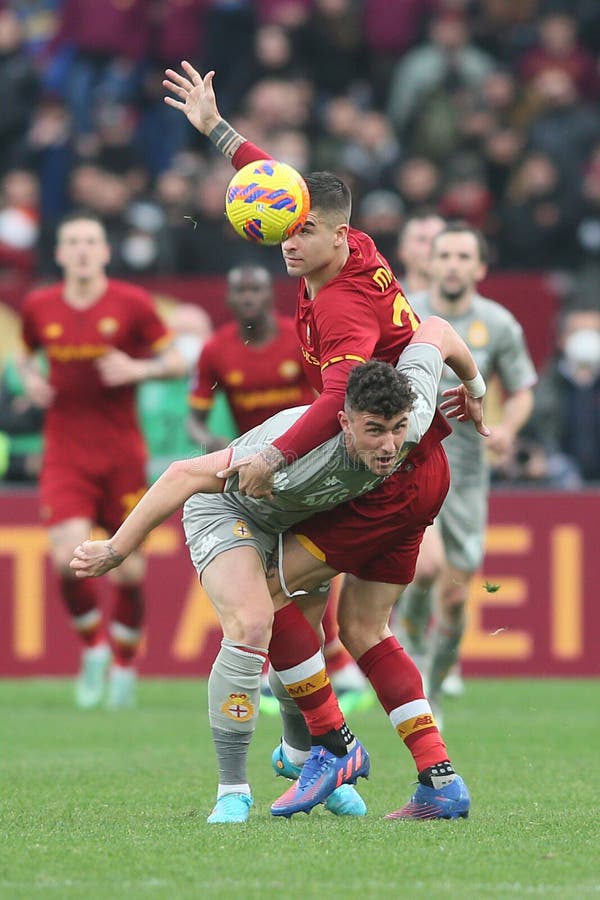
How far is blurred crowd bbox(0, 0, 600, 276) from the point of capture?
49.2 ft

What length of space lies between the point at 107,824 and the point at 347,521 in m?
1.35

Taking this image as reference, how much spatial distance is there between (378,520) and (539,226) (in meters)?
9.12

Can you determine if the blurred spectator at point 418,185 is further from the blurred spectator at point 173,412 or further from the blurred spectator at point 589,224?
the blurred spectator at point 173,412

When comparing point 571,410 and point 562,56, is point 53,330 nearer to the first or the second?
point 571,410

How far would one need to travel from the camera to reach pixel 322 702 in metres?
6.34

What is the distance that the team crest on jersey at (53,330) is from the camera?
10.9 meters

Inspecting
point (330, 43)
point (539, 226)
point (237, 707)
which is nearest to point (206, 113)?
point (237, 707)

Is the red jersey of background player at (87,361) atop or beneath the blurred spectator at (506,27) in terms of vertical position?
beneath

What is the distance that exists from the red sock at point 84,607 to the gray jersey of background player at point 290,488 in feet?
15.3

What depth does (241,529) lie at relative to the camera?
6211 millimetres

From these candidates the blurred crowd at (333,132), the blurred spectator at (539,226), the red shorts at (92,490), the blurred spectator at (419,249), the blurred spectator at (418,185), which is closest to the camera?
the blurred spectator at (419,249)

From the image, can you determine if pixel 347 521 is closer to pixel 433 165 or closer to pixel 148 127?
pixel 433 165

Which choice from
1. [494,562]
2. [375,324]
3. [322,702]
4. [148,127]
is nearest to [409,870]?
[322,702]

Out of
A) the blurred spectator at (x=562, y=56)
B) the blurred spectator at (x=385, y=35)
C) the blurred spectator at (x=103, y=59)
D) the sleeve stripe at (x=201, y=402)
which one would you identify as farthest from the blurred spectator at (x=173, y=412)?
the blurred spectator at (x=562, y=56)
